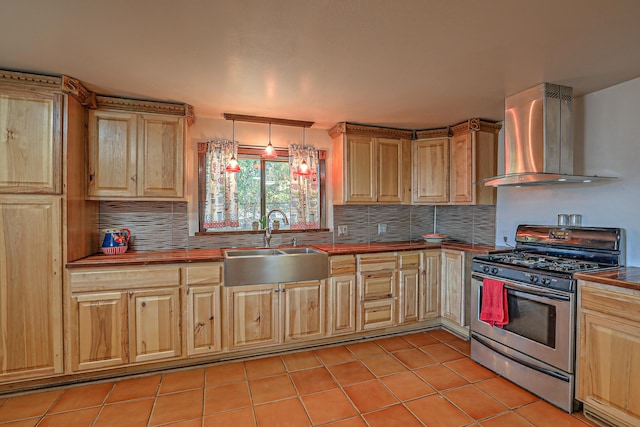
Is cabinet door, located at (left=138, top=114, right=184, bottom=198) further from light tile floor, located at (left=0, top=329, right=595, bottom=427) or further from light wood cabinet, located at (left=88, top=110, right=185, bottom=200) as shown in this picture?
light tile floor, located at (left=0, top=329, right=595, bottom=427)

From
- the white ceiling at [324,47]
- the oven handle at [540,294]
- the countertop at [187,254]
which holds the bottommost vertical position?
the oven handle at [540,294]

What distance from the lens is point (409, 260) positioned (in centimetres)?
336

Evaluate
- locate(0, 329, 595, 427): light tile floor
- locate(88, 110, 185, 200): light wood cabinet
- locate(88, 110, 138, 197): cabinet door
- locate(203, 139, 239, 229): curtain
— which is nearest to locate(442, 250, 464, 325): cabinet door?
locate(0, 329, 595, 427): light tile floor

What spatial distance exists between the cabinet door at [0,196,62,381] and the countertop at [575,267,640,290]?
3555 mm

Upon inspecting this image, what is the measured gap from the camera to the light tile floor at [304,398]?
2.00m

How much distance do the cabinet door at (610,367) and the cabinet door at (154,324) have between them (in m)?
2.87

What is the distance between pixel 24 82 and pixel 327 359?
307 centimetres

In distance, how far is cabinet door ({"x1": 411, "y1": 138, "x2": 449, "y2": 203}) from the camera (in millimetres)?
3598

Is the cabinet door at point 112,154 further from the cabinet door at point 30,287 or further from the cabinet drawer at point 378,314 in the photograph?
the cabinet drawer at point 378,314

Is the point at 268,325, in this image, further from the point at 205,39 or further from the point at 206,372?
the point at 205,39

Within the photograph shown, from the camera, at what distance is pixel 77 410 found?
210cm

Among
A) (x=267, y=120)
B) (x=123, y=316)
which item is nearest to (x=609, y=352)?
(x=267, y=120)

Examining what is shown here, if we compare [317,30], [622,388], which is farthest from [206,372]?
[622,388]

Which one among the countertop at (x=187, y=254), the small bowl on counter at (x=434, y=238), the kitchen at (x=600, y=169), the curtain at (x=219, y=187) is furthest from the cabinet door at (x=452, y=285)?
the curtain at (x=219, y=187)
